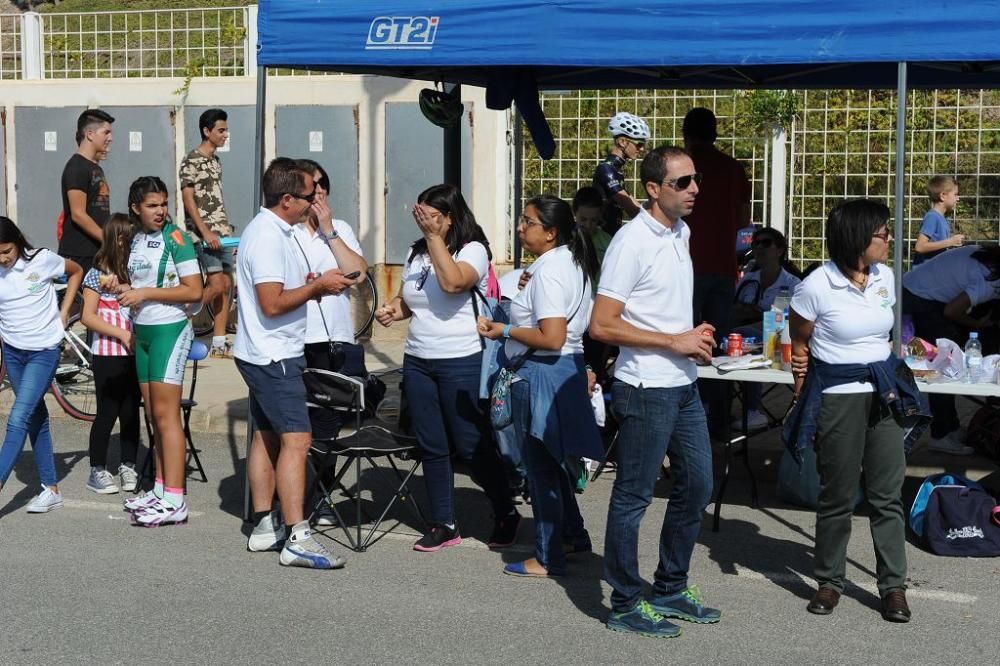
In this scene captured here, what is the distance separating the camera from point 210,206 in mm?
12031

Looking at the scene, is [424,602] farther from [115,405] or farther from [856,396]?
[115,405]

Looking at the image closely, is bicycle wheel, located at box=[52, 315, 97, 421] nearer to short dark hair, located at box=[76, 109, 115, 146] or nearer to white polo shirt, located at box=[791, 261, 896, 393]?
short dark hair, located at box=[76, 109, 115, 146]

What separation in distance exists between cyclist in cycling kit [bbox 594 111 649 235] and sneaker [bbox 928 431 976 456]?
2416mm

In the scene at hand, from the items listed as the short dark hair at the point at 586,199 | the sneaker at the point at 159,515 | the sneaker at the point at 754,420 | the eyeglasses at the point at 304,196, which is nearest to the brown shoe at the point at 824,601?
the sneaker at the point at 754,420

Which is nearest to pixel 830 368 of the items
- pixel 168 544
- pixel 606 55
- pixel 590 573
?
pixel 590 573

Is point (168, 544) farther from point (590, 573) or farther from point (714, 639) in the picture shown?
point (714, 639)

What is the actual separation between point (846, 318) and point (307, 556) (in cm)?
271

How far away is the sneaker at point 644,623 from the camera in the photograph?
217 inches

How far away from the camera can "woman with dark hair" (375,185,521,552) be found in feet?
21.7

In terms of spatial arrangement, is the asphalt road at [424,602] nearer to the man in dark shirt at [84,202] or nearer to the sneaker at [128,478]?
the sneaker at [128,478]

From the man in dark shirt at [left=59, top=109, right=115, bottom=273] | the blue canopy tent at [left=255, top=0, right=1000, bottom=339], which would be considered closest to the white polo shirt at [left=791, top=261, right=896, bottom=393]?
the blue canopy tent at [left=255, top=0, right=1000, bottom=339]

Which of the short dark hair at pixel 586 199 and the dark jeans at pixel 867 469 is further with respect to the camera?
the short dark hair at pixel 586 199

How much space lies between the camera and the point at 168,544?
273 inches

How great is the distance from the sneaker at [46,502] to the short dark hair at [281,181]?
7.44 feet
